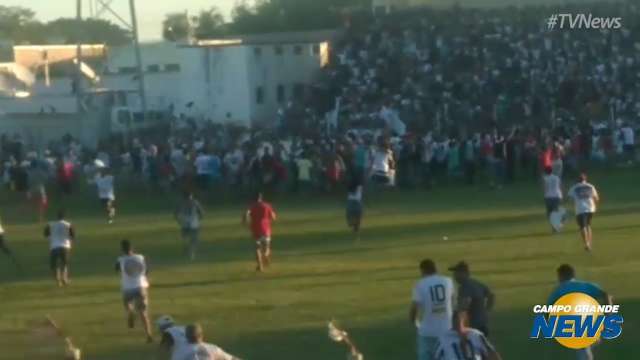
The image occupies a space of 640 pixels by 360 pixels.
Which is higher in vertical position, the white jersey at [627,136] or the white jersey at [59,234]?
the white jersey at [59,234]

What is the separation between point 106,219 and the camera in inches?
1740

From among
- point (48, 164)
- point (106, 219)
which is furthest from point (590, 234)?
point (48, 164)

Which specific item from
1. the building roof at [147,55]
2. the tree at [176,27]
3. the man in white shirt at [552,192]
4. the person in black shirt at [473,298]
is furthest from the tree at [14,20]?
the person in black shirt at [473,298]

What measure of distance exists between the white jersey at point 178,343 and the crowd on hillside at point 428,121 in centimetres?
2584

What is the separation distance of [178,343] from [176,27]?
104646mm

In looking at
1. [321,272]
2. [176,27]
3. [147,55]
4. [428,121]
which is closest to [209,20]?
[176,27]

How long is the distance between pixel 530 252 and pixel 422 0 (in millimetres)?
54645

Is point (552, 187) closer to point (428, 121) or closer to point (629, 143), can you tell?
point (629, 143)

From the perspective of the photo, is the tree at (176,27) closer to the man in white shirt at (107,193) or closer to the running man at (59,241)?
the man in white shirt at (107,193)

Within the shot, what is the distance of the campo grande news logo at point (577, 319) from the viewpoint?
1619cm

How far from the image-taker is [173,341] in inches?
624

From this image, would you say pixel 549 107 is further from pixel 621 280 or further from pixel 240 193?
pixel 621 280

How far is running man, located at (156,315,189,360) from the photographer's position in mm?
15094

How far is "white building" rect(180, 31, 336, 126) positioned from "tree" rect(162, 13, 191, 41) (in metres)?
30.3
